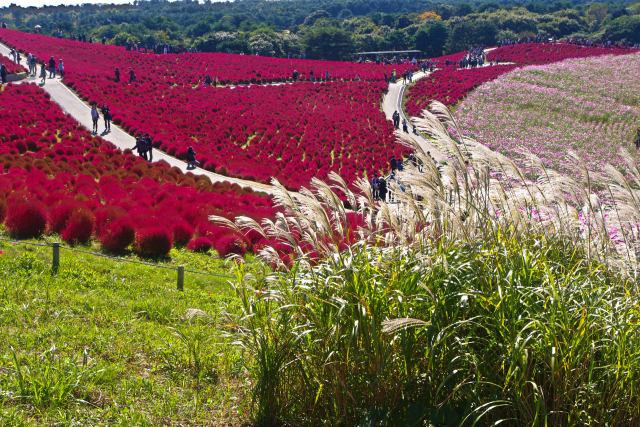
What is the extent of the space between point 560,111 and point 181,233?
1682 inches

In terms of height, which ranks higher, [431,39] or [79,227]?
[431,39]

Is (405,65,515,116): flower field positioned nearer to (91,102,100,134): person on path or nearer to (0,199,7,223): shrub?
(91,102,100,134): person on path

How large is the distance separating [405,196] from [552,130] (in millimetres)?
39566

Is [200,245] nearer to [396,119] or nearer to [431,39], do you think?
[396,119]

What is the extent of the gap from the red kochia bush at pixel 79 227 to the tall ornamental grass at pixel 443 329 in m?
7.42

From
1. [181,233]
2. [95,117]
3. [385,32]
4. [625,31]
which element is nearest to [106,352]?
[181,233]

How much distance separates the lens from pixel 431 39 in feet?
320

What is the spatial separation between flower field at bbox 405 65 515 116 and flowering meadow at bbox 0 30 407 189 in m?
3.32

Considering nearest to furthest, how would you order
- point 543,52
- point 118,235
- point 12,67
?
point 118,235
point 12,67
point 543,52

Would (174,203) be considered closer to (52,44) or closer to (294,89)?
(294,89)

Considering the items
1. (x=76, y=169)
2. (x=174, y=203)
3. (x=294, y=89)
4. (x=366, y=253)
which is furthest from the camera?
(x=294, y=89)

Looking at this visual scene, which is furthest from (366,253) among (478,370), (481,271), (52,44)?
(52,44)

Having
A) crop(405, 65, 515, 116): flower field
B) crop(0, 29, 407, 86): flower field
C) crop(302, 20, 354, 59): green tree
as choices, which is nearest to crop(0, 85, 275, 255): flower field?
crop(0, 29, 407, 86): flower field

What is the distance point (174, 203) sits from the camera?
14.8 metres
